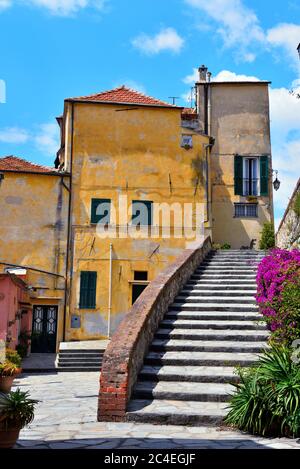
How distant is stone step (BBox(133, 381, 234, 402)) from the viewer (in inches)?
264

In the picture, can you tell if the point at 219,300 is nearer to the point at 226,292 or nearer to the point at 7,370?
the point at 226,292

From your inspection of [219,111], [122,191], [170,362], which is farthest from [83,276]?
[170,362]

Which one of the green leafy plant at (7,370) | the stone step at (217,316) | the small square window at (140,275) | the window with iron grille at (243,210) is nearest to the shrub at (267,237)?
the window with iron grille at (243,210)

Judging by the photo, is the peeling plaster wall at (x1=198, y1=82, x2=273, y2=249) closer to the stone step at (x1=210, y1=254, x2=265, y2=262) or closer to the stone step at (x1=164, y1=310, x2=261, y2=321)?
the stone step at (x1=210, y1=254, x2=265, y2=262)

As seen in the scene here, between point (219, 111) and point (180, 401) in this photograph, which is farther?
point (219, 111)

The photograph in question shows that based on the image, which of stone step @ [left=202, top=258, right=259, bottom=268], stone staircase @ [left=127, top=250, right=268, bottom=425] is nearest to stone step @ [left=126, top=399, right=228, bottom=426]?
stone staircase @ [left=127, top=250, right=268, bottom=425]

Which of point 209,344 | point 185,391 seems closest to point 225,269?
point 209,344

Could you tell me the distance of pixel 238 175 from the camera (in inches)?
967

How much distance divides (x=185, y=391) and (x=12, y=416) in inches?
109

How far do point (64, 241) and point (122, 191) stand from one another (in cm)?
329

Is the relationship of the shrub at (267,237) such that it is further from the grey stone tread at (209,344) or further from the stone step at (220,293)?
the grey stone tread at (209,344)

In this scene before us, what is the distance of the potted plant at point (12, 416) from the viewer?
15.6 ft
